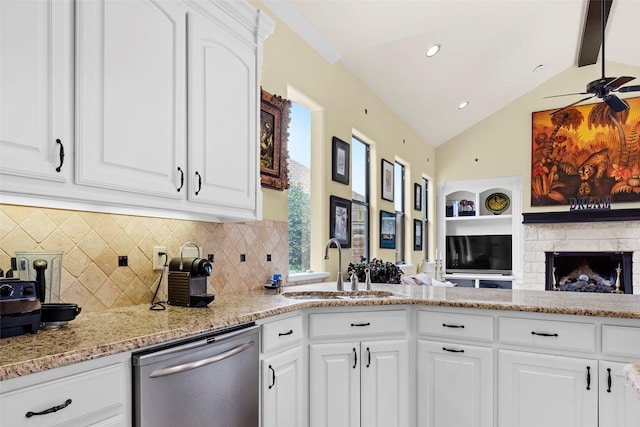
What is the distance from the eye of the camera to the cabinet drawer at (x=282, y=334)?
1.87m

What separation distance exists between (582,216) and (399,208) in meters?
2.65

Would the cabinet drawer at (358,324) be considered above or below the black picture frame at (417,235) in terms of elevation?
below

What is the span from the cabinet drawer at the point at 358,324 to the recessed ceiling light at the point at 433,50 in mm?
2919

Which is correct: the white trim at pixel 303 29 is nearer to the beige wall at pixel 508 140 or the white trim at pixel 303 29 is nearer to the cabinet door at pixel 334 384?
the cabinet door at pixel 334 384

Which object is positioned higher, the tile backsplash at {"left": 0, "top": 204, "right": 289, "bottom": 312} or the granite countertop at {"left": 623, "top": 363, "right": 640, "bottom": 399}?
the tile backsplash at {"left": 0, "top": 204, "right": 289, "bottom": 312}

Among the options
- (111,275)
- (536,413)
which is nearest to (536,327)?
(536,413)

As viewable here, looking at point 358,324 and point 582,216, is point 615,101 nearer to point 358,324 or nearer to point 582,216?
point 582,216

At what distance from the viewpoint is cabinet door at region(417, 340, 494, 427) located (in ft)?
7.11

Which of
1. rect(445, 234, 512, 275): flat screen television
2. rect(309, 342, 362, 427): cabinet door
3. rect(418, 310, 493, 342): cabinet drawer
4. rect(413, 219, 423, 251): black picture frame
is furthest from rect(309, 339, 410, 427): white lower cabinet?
rect(445, 234, 512, 275): flat screen television

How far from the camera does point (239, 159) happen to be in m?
2.17

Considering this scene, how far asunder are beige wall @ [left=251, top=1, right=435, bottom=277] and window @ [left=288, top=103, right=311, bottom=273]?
51 millimetres

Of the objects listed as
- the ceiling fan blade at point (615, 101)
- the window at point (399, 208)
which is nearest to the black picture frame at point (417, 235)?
the window at point (399, 208)

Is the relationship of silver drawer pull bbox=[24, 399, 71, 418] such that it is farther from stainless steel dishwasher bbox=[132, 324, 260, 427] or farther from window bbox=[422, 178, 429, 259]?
window bbox=[422, 178, 429, 259]

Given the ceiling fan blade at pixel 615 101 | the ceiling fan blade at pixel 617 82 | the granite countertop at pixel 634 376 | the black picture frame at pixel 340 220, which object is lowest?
the granite countertop at pixel 634 376
